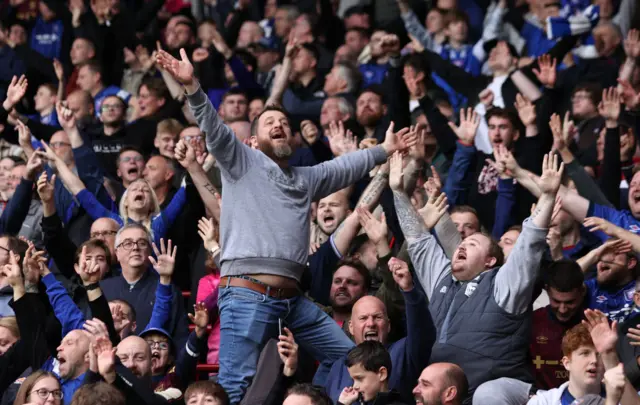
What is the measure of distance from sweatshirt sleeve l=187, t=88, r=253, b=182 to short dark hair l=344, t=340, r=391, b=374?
108cm

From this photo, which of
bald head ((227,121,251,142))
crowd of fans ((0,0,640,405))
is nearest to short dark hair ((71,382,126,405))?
crowd of fans ((0,0,640,405))

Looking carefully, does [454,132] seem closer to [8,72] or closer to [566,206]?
[566,206]

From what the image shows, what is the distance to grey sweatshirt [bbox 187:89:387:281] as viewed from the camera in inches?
279

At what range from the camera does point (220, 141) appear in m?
7.01

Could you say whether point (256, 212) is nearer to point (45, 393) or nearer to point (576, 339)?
point (45, 393)

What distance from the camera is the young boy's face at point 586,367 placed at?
6.98 metres

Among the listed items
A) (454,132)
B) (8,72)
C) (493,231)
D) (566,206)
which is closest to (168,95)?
(8,72)

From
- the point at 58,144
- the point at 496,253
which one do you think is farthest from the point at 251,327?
the point at 58,144

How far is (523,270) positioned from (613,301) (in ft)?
4.00

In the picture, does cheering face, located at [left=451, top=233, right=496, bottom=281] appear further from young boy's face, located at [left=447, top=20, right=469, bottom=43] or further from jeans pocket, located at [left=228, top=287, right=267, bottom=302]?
young boy's face, located at [left=447, top=20, right=469, bottom=43]

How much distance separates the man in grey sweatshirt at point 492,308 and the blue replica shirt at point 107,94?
572 centimetres

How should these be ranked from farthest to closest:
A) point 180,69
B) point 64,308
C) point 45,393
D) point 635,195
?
1. point 635,195
2. point 64,308
3. point 45,393
4. point 180,69

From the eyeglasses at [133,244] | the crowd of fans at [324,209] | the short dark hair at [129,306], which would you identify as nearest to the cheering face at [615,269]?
the crowd of fans at [324,209]

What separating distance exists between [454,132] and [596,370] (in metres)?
3.92
